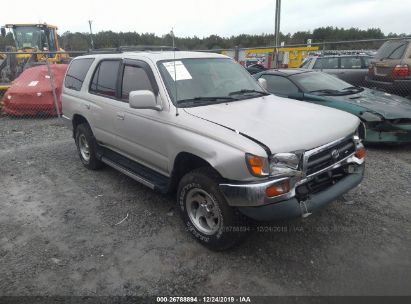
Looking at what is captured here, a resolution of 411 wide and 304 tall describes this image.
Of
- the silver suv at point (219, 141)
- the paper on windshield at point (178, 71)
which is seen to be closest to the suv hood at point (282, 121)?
the silver suv at point (219, 141)

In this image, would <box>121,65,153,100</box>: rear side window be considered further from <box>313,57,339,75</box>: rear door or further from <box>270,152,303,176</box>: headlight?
<box>313,57,339,75</box>: rear door

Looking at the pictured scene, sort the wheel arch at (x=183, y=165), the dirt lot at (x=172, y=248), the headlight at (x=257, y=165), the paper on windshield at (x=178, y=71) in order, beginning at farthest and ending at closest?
the paper on windshield at (x=178, y=71), the wheel arch at (x=183, y=165), the dirt lot at (x=172, y=248), the headlight at (x=257, y=165)

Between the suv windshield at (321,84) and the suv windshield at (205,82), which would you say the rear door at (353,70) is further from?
the suv windshield at (205,82)

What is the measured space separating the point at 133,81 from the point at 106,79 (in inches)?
29.5

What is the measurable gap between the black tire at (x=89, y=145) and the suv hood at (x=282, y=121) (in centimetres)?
235

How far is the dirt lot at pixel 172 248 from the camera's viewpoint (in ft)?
9.02

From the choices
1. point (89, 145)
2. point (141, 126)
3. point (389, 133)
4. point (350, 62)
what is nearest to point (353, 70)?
point (350, 62)

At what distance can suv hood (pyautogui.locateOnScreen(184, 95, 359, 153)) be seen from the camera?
275cm

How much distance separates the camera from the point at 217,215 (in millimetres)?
3020

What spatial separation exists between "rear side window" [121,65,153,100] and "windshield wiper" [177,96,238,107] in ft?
1.57

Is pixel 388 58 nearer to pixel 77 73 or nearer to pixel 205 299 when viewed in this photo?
pixel 77 73

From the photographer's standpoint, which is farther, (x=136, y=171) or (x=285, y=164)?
(x=136, y=171)

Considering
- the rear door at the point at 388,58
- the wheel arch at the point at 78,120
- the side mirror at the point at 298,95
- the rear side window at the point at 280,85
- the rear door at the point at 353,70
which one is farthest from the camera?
the rear door at the point at 353,70

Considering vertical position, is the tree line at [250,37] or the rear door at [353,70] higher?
the tree line at [250,37]
